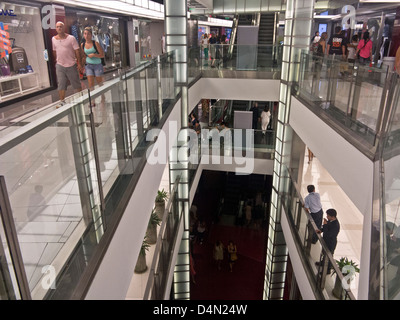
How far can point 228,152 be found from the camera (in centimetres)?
1343

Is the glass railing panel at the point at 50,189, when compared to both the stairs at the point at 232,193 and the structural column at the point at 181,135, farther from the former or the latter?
the stairs at the point at 232,193

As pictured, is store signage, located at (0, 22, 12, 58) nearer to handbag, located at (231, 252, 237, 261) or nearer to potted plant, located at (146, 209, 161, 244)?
potted plant, located at (146, 209, 161, 244)

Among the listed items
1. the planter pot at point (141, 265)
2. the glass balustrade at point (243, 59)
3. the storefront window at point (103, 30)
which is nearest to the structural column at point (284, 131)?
the glass balustrade at point (243, 59)

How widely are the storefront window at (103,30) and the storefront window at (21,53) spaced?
2.98 metres

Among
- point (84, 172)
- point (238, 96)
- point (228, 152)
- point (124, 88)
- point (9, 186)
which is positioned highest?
point (124, 88)

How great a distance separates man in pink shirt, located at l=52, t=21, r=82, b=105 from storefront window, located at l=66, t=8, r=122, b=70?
27.0 ft

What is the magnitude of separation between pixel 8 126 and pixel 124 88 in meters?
1.96

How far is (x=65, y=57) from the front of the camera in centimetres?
572

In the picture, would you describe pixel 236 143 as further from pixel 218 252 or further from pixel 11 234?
pixel 11 234

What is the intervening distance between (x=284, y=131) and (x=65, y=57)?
25.1 ft

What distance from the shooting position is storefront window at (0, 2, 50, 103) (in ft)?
28.6
